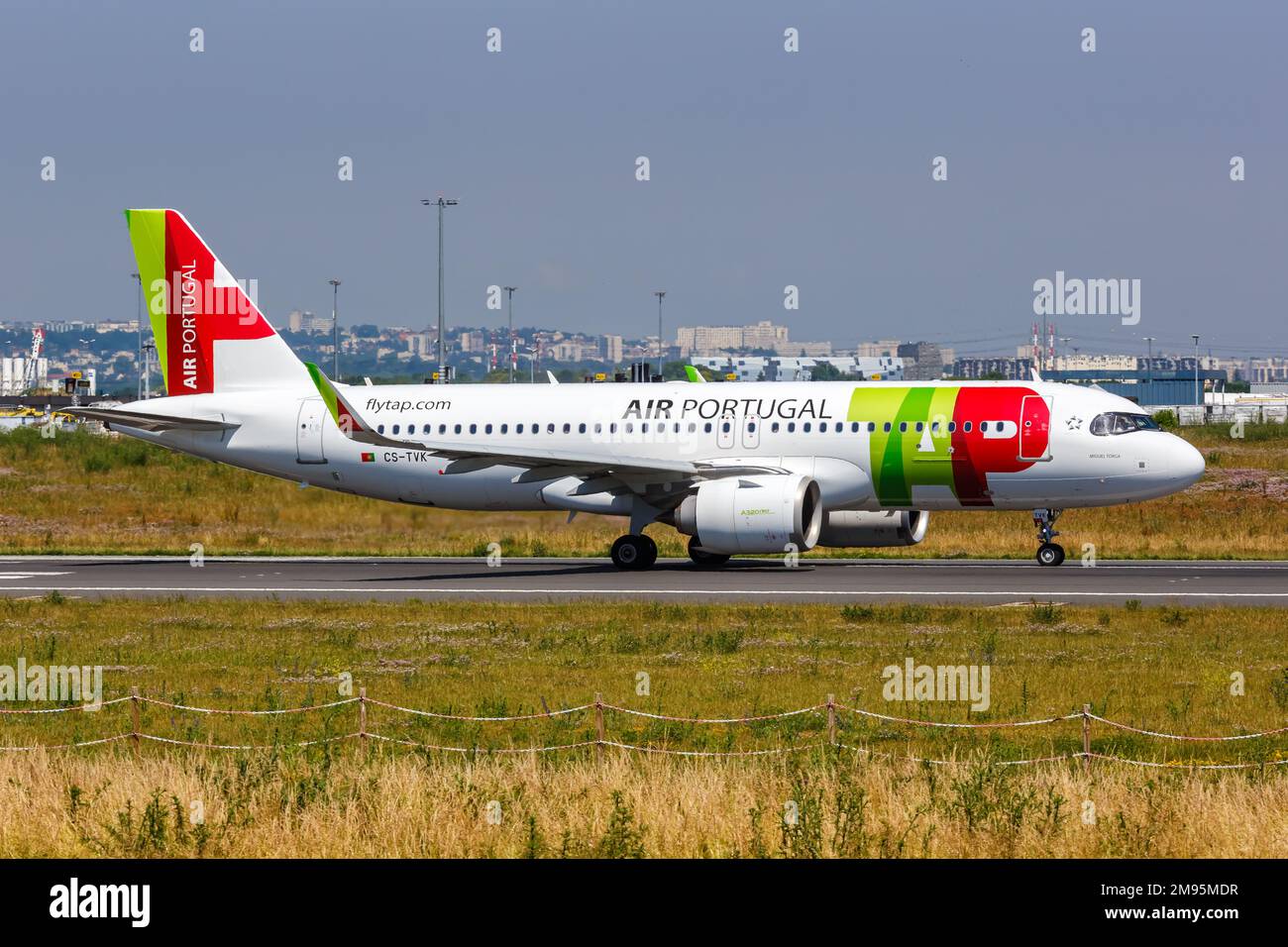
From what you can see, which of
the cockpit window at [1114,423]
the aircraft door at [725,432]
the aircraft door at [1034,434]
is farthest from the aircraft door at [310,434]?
the cockpit window at [1114,423]

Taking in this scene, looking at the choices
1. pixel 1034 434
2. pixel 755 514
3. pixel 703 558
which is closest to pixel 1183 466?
pixel 1034 434

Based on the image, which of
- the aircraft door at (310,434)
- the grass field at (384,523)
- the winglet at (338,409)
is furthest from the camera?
the grass field at (384,523)

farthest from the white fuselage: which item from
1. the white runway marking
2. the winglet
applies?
the white runway marking

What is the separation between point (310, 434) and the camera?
1791 inches

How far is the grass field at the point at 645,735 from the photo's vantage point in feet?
51.0

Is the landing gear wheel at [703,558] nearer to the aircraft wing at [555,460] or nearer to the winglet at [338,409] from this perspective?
the aircraft wing at [555,460]

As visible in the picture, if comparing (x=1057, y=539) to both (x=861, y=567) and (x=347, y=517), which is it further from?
(x=347, y=517)

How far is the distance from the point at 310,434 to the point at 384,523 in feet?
12.5

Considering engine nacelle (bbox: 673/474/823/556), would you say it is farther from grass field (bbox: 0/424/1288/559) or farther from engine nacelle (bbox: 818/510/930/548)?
grass field (bbox: 0/424/1288/559)

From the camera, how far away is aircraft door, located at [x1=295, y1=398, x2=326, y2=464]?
4544 centimetres

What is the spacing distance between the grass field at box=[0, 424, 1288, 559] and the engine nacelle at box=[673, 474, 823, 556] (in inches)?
291

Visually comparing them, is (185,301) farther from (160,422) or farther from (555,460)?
(555,460)

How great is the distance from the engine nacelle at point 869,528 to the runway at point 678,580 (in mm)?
768
